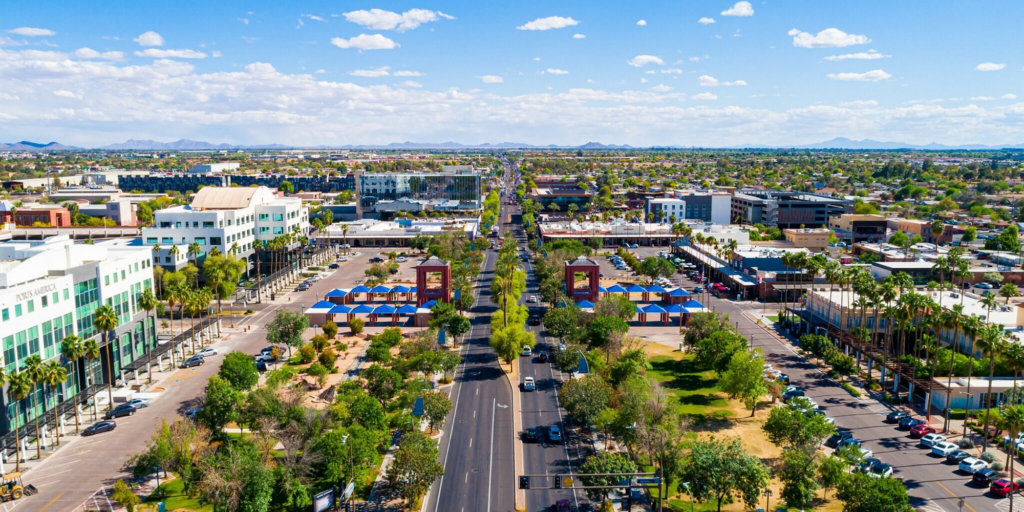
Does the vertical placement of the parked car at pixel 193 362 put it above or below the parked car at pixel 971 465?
above

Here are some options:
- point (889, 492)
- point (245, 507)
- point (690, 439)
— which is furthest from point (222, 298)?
point (889, 492)

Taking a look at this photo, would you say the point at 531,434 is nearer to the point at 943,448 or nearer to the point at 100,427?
the point at 943,448

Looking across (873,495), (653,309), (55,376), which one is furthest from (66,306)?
(653,309)

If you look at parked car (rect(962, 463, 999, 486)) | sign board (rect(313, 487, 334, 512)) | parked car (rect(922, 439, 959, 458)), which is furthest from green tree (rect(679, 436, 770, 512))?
sign board (rect(313, 487, 334, 512))

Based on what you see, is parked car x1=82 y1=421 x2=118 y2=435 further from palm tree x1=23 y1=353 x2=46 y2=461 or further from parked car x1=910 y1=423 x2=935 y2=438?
parked car x1=910 y1=423 x2=935 y2=438

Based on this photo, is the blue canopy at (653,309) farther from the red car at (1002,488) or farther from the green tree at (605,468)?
the green tree at (605,468)

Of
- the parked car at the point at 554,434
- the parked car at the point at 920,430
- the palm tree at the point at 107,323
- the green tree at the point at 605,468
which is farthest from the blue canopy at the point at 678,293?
the palm tree at the point at 107,323
